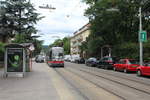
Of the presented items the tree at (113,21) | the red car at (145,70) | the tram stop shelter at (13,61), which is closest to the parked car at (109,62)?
the tree at (113,21)

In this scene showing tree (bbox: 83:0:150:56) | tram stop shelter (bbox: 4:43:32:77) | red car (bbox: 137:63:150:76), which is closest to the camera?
red car (bbox: 137:63:150:76)

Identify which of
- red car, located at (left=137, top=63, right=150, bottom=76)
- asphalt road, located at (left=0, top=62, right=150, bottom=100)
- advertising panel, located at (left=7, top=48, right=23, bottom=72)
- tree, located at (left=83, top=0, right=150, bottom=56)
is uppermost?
tree, located at (left=83, top=0, right=150, bottom=56)

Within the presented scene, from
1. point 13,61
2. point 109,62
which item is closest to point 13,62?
point 13,61

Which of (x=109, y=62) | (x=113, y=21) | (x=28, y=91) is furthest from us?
(x=113, y=21)

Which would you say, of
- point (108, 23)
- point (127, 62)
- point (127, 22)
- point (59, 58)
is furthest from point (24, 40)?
point (127, 62)

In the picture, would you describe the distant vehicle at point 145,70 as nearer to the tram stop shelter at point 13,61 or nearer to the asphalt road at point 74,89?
the asphalt road at point 74,89

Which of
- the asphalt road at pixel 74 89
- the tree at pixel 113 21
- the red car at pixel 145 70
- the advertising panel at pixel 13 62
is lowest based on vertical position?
the asphalt road at pixel 74 89

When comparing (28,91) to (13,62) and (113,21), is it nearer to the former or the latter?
(13,62)

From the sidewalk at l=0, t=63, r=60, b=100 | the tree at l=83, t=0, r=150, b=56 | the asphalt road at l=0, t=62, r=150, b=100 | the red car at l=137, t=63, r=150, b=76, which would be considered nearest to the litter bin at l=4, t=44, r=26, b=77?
the asphalt road at l=0, t=62, r=150, b=100

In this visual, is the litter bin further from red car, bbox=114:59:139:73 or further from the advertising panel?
red car, bbox=114:59:139:73

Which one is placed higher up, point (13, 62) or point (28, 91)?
point (13, 62)

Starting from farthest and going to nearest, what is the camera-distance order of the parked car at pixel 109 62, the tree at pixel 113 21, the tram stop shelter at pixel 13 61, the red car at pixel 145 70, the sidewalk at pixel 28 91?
the parked car at pixel 109 62 → the tree at pixel 113 21 → the tram stop shelter at pixel 13 61 → the red car at pixel 145 70 → the sidewalk at pixel 28 91

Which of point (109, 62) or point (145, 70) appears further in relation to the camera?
point (109, 62)

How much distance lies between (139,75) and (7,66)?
11087 millimetres
